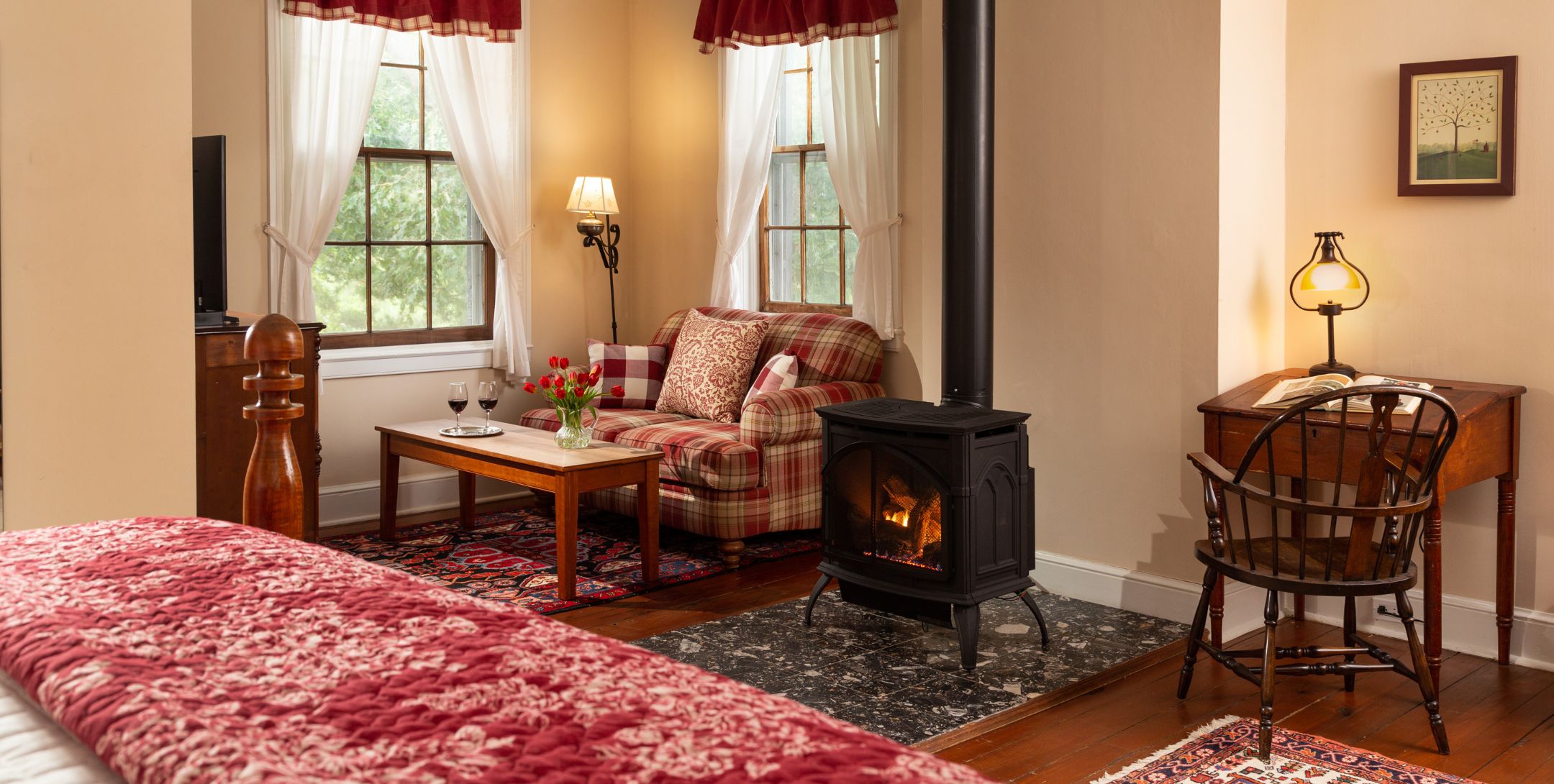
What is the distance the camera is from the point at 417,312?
231 inches

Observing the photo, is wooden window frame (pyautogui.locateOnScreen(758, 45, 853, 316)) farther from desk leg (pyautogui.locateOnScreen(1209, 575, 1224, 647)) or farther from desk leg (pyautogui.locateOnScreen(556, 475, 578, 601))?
desk leg (pyautogui.locateOnScreen(1209, 575, 1224, 647))

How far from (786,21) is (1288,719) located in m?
3.74

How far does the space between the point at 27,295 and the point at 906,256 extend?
338cm

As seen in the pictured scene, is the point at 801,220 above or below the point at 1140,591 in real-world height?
above

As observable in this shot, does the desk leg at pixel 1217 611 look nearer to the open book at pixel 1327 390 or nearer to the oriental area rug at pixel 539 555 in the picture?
the open book at pixel 1327 390

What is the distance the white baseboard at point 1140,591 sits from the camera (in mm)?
3834

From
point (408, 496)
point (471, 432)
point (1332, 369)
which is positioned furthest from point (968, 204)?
point (408, 496)

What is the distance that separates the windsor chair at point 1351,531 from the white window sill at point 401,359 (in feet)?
12.5

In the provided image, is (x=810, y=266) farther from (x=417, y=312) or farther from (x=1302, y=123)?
(x=1302, y=123)

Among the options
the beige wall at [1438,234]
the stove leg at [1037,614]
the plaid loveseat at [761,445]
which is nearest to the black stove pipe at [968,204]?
the stove leg at [1037,614]

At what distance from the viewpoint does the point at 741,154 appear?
591cm

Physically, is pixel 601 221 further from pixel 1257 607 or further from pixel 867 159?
pixel 1257 607

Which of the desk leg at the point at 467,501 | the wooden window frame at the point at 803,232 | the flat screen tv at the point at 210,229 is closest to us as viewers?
the flat screen tv at the point at 210,229

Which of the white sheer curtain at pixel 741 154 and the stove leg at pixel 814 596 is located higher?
the white sheer curtain at pixel 741 154
